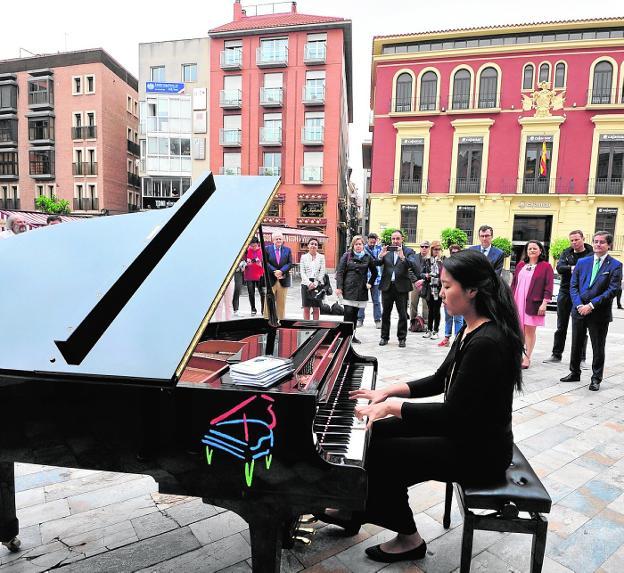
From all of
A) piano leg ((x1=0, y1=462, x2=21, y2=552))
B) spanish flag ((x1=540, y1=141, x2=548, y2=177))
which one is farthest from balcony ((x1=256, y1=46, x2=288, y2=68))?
piano leg ((x1=0, y1=462, x2=21, y2=552))

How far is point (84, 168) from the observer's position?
3209 centimetres

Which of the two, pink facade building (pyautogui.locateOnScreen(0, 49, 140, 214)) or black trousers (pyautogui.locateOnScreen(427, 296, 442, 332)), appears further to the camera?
pink facade building (pyautogui.locateOnScreen(0, 49, 140, 214))

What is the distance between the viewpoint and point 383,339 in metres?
7.13

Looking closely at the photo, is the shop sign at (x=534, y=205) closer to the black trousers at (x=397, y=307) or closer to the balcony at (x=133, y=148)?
the black trousers at (x=397, y=307)

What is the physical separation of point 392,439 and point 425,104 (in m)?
25.4

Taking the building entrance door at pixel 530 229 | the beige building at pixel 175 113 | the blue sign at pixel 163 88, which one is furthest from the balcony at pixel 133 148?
the building entrance door at pixel 530 229

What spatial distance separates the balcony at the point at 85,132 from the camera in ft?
104

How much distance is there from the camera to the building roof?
89.5 ft

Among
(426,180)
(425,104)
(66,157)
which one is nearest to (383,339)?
(426,180)

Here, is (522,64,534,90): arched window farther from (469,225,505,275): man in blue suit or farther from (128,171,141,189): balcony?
(128,171,141,189): balcony

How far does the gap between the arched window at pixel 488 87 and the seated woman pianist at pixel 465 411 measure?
83.2ft

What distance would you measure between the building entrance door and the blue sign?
2289 centimetres

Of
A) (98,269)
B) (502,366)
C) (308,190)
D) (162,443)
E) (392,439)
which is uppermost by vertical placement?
(308,190)

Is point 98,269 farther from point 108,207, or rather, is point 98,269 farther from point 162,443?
point 108,207
